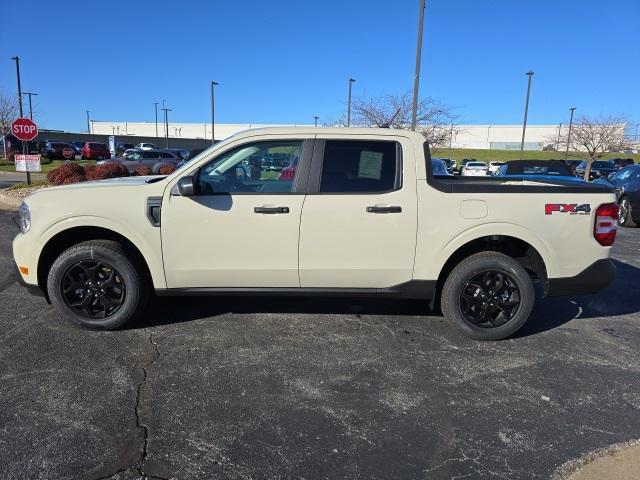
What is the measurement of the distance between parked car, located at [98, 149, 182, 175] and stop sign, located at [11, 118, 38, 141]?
31.8 feet

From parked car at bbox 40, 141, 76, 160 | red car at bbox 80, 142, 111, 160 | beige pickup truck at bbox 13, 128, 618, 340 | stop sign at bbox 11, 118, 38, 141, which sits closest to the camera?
beige pickup truck at bbox 13, 128, 618, 340

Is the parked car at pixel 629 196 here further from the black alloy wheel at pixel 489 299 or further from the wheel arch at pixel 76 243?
the wheel arch at pixel 76 243

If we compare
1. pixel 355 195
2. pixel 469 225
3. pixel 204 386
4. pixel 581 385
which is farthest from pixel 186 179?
pixel 581 385

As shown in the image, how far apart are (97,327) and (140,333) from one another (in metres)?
0.38

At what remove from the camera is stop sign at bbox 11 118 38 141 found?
49.8ft

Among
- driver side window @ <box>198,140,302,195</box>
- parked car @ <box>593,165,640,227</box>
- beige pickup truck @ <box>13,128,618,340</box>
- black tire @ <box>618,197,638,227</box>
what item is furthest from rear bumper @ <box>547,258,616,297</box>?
black tire @ <box>618,197,638,227</box>

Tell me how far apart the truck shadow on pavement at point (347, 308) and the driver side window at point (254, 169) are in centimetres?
116

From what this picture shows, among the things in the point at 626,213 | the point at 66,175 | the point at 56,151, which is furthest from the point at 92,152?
the point at 626,213

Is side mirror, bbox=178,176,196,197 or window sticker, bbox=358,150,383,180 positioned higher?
window sticker, bbox=358,150,383,180

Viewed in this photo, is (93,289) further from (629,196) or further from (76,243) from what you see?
(629,196)

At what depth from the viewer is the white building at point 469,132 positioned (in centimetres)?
9981

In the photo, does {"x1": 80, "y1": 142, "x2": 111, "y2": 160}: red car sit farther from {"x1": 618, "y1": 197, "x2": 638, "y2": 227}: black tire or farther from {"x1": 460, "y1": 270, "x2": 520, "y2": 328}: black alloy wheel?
{"x1": 460, "y1": 270, "x2": 520, "y2": 328}: black alloy wheel

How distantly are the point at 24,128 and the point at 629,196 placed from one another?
56.2 feet

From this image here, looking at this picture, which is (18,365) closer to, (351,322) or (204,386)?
(204,386)
